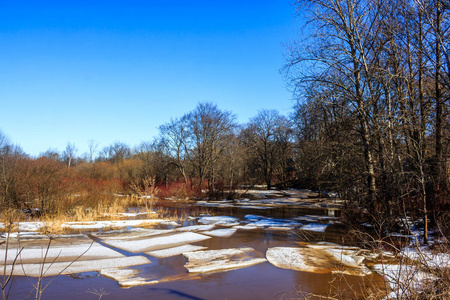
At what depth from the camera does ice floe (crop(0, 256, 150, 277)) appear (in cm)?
670

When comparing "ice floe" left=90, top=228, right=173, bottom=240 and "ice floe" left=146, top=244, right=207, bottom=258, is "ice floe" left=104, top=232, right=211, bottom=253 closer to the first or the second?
"ice floe" left=146, top=244, right=207, bottom=258

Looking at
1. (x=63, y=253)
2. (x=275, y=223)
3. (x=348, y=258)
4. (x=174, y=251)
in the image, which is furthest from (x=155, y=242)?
(x=275, y=223)

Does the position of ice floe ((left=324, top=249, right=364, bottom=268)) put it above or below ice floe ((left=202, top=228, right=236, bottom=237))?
below

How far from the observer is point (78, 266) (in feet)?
23.8

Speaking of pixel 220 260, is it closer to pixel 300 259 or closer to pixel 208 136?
pixel 300 259

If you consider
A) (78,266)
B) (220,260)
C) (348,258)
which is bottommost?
(348,258)

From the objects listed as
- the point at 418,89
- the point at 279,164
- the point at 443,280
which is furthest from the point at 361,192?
the point at 279,164

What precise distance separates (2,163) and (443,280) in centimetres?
1667

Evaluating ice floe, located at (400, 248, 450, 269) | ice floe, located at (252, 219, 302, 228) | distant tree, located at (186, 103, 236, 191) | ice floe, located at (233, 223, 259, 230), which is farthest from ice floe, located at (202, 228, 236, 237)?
distant tree, located at (186, 103, 236, 191)

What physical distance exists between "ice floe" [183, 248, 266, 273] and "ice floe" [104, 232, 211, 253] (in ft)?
4.50

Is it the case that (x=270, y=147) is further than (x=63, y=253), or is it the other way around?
(x=270, y=147)

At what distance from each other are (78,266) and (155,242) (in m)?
2.93

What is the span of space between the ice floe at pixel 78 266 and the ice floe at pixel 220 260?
124cm

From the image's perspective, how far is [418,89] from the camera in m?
11.9
